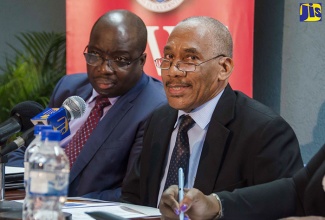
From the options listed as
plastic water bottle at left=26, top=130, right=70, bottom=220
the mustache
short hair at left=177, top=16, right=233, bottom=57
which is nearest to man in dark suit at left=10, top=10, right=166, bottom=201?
the mustache

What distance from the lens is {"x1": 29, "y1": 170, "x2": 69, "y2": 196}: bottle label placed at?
2.10m

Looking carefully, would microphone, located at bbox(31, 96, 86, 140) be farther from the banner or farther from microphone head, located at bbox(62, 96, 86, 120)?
the banner

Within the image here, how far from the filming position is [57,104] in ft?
15.0

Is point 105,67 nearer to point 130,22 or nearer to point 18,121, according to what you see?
point 130,22

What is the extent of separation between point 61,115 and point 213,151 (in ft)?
2.53

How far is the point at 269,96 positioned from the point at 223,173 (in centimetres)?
252

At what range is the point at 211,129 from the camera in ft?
10.9

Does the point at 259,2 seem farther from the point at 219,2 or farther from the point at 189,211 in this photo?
the point at 189,211

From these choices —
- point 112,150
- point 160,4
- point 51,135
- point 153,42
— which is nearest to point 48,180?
point 51,135

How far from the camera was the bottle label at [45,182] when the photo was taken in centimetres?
210

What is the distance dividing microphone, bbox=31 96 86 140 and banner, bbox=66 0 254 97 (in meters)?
2.07

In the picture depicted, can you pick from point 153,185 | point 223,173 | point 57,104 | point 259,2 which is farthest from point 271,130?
point 259,2

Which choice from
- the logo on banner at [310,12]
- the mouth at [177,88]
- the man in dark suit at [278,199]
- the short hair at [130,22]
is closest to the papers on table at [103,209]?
the man in dark suit at [278,199]

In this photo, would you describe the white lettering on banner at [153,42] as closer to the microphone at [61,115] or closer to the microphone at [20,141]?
Result: the microphone at [61,115]
